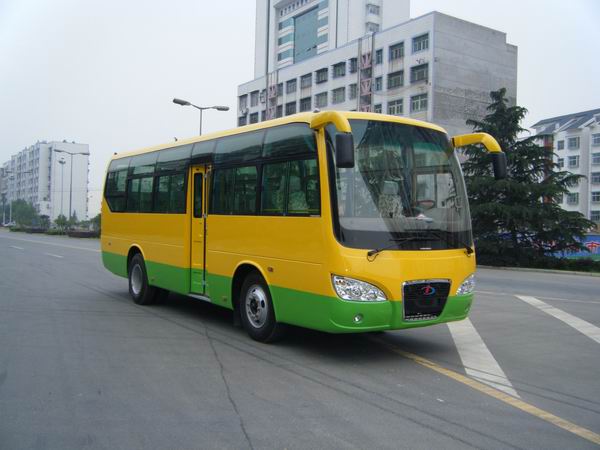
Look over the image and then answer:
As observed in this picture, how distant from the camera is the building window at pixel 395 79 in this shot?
2466 inches

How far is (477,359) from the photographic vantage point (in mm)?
7309

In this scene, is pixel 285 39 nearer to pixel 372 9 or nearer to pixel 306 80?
pixel 372 9

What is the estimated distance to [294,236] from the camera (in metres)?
7.23

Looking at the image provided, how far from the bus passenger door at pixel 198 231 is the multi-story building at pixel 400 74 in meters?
52.2

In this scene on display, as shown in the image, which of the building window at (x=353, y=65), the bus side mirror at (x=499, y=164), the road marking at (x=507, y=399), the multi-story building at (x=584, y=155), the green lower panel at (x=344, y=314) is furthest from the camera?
the multi-story building at (x=584, y=155)

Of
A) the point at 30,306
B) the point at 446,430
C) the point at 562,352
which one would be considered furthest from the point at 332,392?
the point at 30,306

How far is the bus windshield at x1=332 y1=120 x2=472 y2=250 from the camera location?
22.1ft

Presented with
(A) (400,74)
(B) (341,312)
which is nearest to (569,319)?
(B) (341,312)

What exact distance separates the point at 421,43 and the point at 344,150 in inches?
2302

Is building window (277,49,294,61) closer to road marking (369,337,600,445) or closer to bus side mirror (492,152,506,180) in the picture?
bus side mirror (492,152,506,180)

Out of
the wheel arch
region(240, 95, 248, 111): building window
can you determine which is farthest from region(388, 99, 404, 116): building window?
the wheel arch

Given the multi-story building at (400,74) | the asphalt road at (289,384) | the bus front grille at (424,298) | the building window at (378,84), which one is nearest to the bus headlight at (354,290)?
the bus front grille at (424,298)

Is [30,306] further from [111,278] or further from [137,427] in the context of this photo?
[137,427]

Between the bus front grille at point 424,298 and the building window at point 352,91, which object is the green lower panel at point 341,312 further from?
the building window at point 352,91
